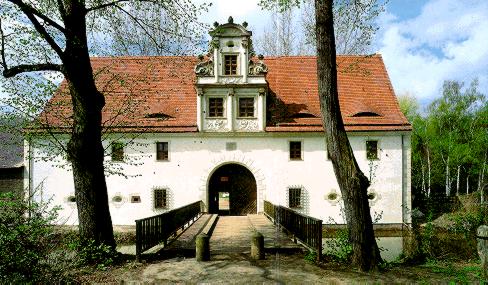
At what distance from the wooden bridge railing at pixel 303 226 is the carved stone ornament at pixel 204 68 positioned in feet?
28.1

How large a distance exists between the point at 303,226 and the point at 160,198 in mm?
11786

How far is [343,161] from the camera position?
29.7 ft

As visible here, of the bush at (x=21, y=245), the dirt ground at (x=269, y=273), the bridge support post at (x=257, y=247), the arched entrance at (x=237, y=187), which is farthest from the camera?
the arched entrance at (x=237, y=187)

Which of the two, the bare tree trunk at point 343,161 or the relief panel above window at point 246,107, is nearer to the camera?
the bare tree trunk at point 343,161

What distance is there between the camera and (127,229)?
2119cm

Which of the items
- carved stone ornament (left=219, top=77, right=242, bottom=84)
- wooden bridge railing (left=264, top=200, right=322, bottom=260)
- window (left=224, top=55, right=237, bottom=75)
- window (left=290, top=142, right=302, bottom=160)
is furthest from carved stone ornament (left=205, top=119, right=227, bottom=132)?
wooden bridge railing (left=264, top=200, right=322, bottom=260)

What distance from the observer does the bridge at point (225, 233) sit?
10.4 metres

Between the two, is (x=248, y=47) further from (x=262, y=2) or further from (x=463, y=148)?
(x=463, y=148)

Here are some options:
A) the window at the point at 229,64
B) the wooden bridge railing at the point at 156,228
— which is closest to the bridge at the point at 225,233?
the wooden bridge railing at the point at 156,228

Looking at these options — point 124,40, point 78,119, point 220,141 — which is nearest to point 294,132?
point 220,141

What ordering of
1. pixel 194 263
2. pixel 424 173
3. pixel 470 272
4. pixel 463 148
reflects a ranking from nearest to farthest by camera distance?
1. pixel 470 272
2. pixel 194 263
3. pixel 463 148
4. pixel 424 173

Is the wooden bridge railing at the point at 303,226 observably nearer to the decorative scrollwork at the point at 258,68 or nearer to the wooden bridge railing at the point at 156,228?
the wooden bridge railing at the point at 156,228

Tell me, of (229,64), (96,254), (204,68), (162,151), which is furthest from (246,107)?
(96,254)

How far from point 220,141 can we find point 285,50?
42.9 feet
